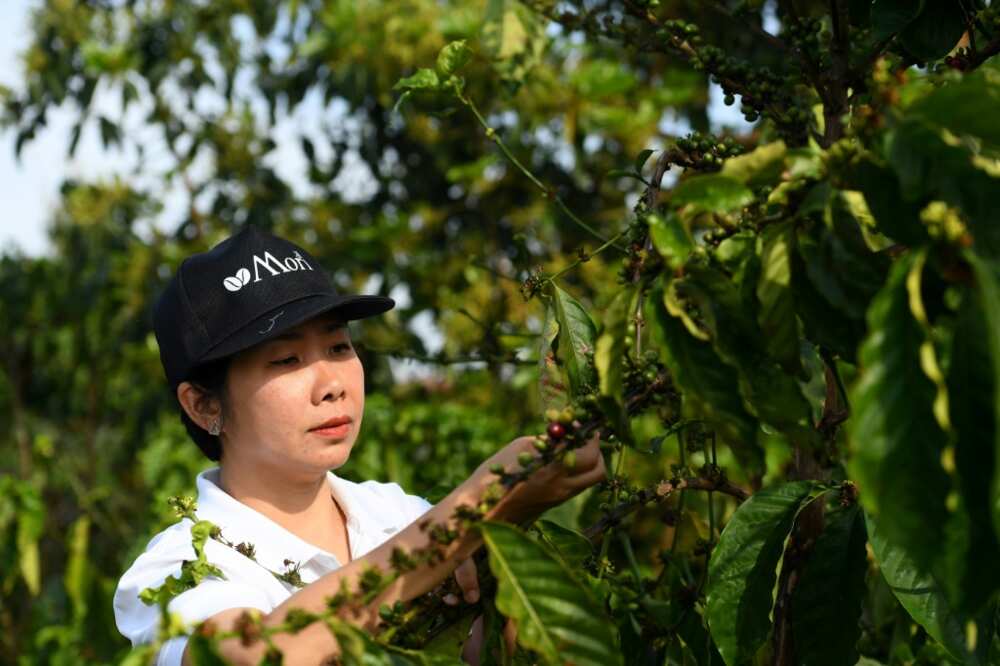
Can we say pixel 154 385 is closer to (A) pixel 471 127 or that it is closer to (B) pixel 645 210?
(A) pixel 471 127

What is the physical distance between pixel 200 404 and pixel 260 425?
16 cm

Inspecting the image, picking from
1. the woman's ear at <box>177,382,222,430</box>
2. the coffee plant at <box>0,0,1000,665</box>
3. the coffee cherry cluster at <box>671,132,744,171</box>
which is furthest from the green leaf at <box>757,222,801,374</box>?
the woman's ear at <box>177,382,222,430</box>

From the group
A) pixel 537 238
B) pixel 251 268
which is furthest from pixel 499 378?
pixel 251 268

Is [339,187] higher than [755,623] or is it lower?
higher

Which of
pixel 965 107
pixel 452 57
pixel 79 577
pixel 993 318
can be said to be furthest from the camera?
pixel 79 577

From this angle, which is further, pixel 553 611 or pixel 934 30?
pixel 934 30

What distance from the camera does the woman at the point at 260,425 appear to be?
4.79 feet

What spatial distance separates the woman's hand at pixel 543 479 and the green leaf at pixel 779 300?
20 cm

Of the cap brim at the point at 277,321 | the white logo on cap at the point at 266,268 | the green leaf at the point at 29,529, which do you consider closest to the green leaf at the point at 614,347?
the cap brim at the point at 277,321

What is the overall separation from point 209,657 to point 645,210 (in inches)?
24.7

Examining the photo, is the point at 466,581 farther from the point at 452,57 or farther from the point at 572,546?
the point at 452,57

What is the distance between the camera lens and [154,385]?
5.44m

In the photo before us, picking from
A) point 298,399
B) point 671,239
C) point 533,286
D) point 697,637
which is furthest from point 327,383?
point 671,239

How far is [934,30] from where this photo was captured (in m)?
1.33
